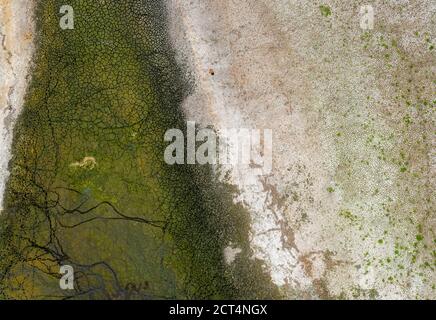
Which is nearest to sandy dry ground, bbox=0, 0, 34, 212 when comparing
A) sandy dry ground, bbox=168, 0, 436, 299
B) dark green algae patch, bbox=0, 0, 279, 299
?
dark green algae patch, bbox=0, 0, 279, 299

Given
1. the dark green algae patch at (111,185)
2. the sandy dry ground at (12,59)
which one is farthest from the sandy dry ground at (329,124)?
the sandy dry ground at (12,59)

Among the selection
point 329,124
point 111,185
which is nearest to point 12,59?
point 111,185

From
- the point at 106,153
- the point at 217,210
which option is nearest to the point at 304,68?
the point at 217,210

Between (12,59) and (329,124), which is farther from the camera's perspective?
(12,59)

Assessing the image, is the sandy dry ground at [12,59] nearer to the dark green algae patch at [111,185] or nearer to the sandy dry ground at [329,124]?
the dark green algae patch at [111,185]

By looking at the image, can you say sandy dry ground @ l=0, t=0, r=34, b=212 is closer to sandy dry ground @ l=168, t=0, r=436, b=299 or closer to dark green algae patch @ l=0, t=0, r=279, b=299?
dark green algae patch @ l=0, t=0, r=279, b=299

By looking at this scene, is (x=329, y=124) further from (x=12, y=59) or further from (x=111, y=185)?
(x=12, y=59)
